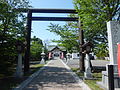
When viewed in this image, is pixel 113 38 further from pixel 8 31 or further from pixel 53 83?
pixel 8 31

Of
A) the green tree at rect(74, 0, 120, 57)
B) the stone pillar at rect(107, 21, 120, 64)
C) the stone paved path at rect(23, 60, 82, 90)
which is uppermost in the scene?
the green tree at rect(74, 0, 120, 57)

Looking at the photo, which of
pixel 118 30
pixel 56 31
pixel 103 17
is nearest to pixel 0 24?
pixel 56 31

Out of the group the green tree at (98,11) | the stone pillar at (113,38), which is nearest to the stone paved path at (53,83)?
the stone pillar at (113,38)

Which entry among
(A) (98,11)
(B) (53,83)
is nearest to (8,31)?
(B) (53,83)

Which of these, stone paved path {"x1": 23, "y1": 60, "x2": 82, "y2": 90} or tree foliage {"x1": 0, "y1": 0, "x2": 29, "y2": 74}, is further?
tree foliage {"x1": 0, "y1": 0, "x2": 29, "y2": 74}

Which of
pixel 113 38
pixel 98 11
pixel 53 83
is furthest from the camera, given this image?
pixel 98 11

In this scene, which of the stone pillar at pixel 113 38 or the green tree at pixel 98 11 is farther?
the green tree at pixel 98 11

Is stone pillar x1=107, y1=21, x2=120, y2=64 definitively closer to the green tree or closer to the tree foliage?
the green tree

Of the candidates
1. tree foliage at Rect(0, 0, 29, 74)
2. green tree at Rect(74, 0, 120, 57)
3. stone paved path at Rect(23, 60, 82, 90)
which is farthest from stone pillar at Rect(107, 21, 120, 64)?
tree foliage at Rect(0, 0, 29, 74)

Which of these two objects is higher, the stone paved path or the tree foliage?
the tree foliage

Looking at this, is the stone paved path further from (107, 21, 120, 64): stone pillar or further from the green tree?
the green tree

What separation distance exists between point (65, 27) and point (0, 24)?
5.86m

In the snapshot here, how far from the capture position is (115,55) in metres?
6.87

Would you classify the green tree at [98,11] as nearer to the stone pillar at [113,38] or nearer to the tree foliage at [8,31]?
the stone pillar at [113,38]
